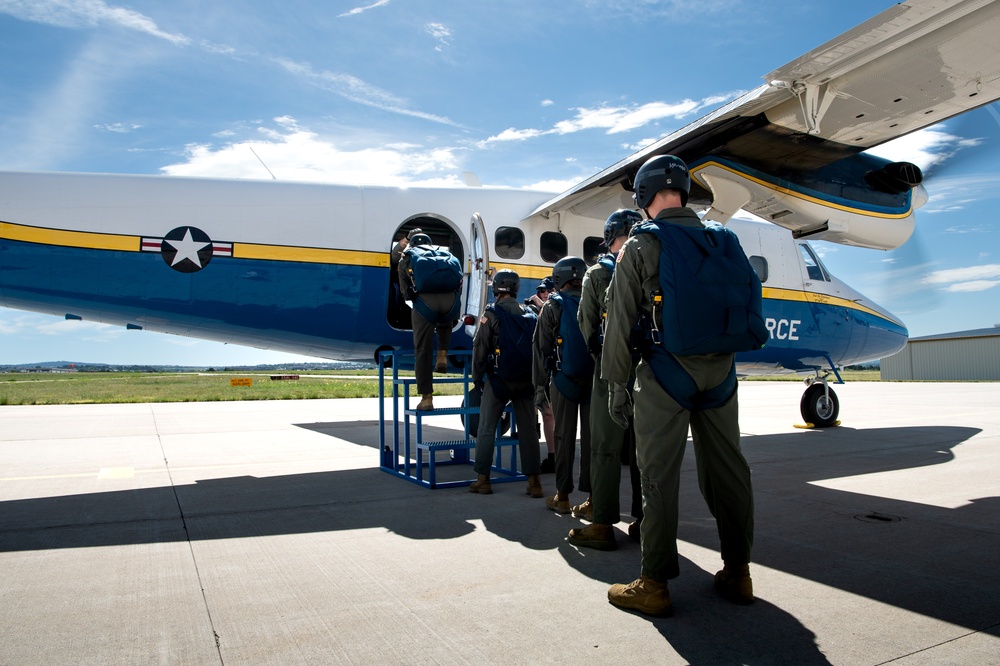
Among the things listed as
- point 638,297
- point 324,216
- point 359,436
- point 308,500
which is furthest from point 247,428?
point 638,297

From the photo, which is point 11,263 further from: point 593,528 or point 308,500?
point 593,528

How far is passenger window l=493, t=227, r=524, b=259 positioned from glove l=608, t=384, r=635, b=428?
5.94 metres

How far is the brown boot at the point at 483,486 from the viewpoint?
6.53 meters

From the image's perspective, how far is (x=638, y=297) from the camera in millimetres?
3697

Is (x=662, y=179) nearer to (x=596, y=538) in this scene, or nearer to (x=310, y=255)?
(x=596, y=538)

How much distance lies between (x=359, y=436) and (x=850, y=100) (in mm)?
8556

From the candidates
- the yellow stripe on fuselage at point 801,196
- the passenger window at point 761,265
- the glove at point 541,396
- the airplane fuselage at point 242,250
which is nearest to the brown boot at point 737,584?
the glove at point 541,396

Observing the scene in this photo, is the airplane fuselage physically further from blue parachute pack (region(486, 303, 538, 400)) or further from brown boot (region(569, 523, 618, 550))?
brown boot (region(569, 523, 618, 550))

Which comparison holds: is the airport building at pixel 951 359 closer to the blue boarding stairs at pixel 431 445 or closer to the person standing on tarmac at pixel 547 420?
the person standing on tarmac at pixel 547 420

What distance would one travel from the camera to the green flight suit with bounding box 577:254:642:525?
4664 mm

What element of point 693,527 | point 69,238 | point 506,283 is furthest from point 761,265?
point 69,238

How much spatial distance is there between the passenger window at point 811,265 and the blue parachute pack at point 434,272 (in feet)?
23.9

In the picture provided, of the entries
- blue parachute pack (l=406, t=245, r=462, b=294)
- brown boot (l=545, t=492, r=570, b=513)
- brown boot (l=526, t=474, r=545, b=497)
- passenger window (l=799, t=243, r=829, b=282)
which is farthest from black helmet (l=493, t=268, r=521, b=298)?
passenger window (l=799, t=243, r=829, b=282)

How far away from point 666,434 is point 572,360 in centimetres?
198
